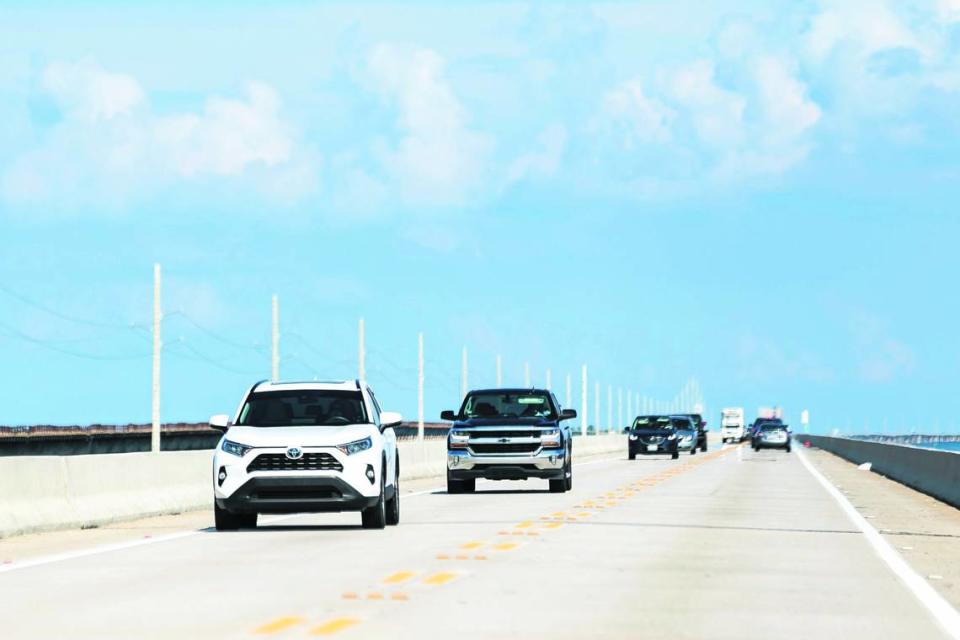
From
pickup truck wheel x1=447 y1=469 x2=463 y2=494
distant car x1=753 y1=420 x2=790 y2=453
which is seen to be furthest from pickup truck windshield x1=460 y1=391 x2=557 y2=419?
distant car x1=753 y1=420 x2=790 y2=453

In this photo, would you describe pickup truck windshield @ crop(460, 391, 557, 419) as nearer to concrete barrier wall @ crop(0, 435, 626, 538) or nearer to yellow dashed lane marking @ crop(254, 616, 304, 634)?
concrete barrier wall @ crop(0, 435, 626, 538)

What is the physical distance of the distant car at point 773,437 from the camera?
89.3m

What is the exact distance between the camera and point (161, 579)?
15.6 metres

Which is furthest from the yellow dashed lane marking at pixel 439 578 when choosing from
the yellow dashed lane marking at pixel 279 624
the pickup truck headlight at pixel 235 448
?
the pickup truck headlight at pixel 235 448

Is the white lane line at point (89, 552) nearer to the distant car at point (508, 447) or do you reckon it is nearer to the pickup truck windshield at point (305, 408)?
the pickup truck windshield at point (305, 408)

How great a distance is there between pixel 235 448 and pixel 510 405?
480 inches

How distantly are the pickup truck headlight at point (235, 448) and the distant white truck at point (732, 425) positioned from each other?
12383 centimetres

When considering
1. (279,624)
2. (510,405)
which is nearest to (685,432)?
(510,405)

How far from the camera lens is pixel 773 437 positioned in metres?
89.9

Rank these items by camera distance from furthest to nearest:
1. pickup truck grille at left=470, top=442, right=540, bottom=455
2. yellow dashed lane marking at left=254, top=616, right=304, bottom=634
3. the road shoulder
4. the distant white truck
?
the distant white truck → pickup truck grille at left=470, top=442, right=540, bottom=455 → the road shoulder → yellow dashed lane marking at left=254, top=616, right=304, bottom=634

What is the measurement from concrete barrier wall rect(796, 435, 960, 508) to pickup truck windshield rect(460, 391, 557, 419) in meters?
7.21

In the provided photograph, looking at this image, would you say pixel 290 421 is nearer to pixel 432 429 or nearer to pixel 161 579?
pixel 161 579

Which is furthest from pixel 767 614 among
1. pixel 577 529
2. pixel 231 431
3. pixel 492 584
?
pixel 231 431

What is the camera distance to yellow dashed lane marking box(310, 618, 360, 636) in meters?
11.6
